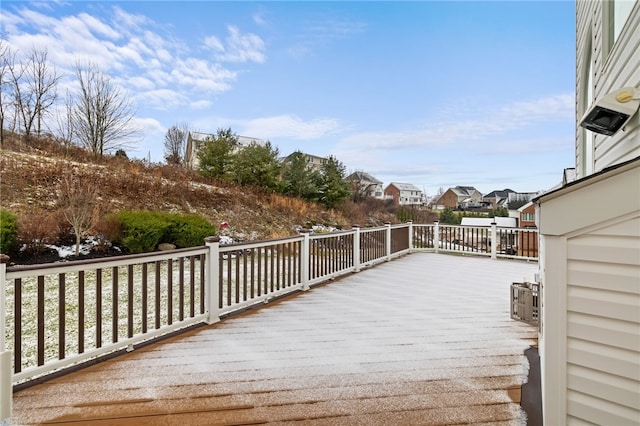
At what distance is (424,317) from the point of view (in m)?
3.72

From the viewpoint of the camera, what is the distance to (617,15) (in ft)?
9.11

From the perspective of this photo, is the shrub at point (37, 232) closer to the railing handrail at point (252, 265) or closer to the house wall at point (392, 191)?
the railing handrail at point (252, 265)

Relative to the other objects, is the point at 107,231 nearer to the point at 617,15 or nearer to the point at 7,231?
the point at 7,231

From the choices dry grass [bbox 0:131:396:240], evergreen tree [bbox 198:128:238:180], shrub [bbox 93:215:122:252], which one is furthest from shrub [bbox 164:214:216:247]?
→ evergreen tree [bbox 198:128:238:180]

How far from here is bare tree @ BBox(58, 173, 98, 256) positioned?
22.4 feet

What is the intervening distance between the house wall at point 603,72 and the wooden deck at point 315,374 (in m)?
1.88

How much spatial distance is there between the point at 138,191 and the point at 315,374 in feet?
32.4

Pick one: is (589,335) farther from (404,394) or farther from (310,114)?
(310,114)

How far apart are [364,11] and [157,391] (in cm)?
898

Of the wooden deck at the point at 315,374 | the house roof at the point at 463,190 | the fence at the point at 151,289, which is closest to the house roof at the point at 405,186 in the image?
the house roof at the point at 463,190

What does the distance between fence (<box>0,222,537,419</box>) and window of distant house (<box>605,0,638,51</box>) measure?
3927 millimetres

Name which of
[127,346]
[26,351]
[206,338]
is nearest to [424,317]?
[206,338]

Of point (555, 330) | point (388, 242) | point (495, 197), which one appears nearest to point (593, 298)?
point (555, 330)

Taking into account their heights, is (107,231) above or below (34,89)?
below
